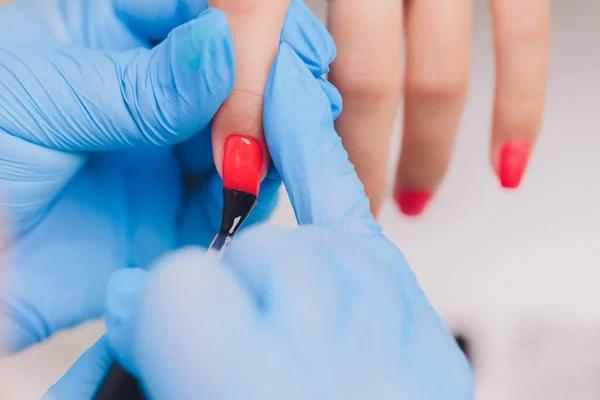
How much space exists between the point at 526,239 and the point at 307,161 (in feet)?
1.79

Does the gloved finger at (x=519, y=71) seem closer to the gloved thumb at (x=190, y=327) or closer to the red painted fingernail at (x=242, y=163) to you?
the red painted fingernail at (x=242, y=163)

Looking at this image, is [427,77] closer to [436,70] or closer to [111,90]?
[436,70]

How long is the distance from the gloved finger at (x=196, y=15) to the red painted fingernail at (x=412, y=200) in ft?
1.09

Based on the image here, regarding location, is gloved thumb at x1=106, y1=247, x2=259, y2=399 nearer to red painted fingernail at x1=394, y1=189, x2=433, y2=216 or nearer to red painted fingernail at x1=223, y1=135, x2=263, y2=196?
red painted fingernail at x1=223, y1=135, x2=263, y2=196

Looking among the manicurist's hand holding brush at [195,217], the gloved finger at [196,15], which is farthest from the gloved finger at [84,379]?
the gloved finger at [196,15]

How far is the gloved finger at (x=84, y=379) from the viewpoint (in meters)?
0.37

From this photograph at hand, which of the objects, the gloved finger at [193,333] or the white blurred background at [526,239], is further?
the white blurred background at [526,239]

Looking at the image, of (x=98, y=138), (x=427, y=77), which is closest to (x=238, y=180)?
(x=98, y=138)

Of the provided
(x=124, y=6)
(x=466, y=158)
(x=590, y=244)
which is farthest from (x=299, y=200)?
(x=590, y=244)

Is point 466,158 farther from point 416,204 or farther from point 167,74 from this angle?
point 167,74

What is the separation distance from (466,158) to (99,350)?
0.64 meters

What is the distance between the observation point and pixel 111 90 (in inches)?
15.5

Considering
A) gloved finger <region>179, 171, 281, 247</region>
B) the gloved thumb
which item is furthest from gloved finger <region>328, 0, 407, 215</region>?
the gloved thumb

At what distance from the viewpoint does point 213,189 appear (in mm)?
523
